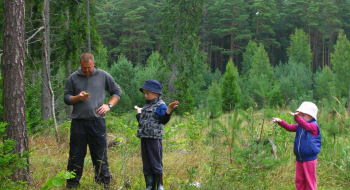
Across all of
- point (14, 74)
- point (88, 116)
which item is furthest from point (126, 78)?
point (14, 74)

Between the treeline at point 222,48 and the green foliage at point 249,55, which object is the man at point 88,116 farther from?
the green foliage at point 249,55

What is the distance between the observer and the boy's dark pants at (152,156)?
421cm

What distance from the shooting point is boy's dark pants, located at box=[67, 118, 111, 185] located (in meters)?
4.46

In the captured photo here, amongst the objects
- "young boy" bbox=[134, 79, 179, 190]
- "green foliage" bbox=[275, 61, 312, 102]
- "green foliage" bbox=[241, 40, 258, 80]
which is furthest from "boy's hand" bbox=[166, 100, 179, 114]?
"green foliage" bbox=[241, 40, 258, 80]

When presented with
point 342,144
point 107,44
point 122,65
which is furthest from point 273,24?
point 342,144

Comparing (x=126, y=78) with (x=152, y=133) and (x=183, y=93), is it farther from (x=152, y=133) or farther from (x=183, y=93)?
(x=152, y=133)

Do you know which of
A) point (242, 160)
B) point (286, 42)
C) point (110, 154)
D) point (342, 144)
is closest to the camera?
point (242, 160)

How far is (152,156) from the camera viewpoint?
4.22 m

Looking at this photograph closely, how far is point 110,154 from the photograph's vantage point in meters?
6.95

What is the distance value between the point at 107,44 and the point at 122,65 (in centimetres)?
2105

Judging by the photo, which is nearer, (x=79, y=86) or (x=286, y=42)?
(x=79, y=86)

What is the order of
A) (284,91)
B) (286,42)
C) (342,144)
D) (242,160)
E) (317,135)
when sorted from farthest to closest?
(286,42) < (284,91) < (342,144) < (242,160) < (317,135)

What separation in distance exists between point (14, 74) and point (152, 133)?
1.77 meters

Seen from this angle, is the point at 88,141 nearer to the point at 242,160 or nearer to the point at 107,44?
the point at 242,160
